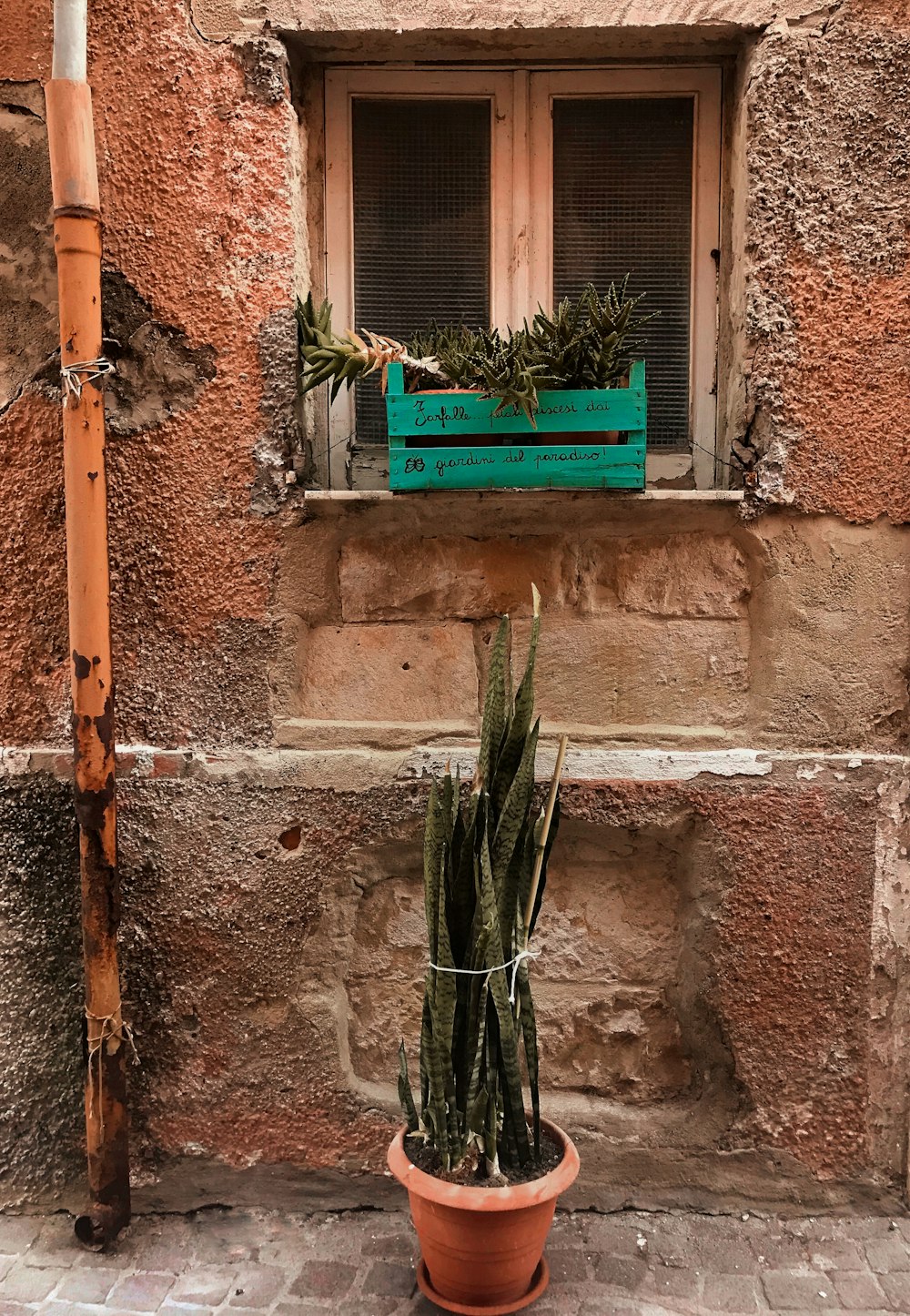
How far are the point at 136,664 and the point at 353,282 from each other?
1084 mm

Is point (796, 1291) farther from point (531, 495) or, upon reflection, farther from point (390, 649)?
point (531, 495)

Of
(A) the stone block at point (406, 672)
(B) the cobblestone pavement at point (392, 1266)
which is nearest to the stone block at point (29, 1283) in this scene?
(B) the cobblestone pavement at point (392, 1266)

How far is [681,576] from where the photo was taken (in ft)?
7.36

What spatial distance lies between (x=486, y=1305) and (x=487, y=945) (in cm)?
74

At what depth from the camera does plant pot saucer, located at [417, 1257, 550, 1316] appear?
189 centimetres

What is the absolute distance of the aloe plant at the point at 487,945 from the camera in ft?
6.07

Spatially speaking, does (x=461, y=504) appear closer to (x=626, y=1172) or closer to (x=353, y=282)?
(x=353, y=282)

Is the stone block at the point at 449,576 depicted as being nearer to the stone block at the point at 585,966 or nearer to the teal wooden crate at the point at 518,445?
the teal wooden crate at the point at 518,445

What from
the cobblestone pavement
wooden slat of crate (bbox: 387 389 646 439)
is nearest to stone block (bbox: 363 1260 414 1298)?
the cobblestone pavement

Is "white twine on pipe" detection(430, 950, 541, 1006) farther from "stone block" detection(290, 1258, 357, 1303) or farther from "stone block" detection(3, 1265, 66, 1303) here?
"stone block" detection(3, 1265, 66, 1303)

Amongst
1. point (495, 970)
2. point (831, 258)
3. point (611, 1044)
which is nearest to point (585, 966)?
point (611, 1044)

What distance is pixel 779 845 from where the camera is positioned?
7.11 feet

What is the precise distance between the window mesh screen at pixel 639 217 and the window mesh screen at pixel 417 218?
0.20 m

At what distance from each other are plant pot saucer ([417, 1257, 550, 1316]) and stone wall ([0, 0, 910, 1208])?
28 cm
